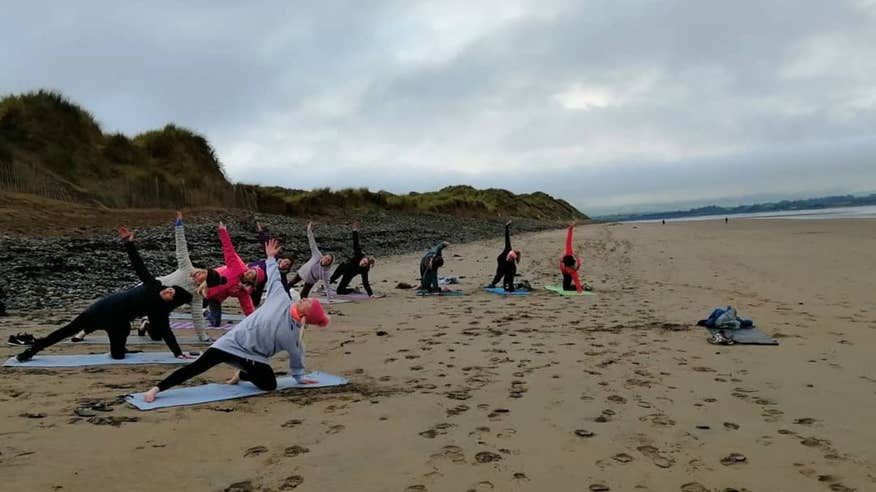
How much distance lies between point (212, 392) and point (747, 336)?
6.49 meters

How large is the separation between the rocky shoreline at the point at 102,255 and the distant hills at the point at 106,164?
4910 mm

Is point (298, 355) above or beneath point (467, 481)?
above

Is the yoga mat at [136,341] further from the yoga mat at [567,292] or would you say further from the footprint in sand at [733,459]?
the yoga mat at [567,292]

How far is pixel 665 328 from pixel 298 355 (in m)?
5.45

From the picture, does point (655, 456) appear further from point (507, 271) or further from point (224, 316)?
point (507, 271)

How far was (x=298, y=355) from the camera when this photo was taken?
17.8ft

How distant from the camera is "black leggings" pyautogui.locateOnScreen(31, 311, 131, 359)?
608cm

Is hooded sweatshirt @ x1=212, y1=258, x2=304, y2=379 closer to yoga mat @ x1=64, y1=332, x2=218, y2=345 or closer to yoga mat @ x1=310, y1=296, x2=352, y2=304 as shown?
yoga mat @ x1=64, y1=332, x2=218, y2=345

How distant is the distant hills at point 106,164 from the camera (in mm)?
21516

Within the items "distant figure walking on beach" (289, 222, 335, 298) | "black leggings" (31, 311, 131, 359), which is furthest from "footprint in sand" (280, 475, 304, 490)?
"distant figure walking on beach" (289, 222, 335, 298)

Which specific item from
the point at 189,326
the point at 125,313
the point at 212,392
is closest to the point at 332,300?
the point at 189,326

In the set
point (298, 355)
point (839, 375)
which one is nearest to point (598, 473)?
point (298, 355)

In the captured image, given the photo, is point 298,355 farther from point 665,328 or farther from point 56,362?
point 665,328

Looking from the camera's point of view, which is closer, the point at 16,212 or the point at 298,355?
the point at 298,355
